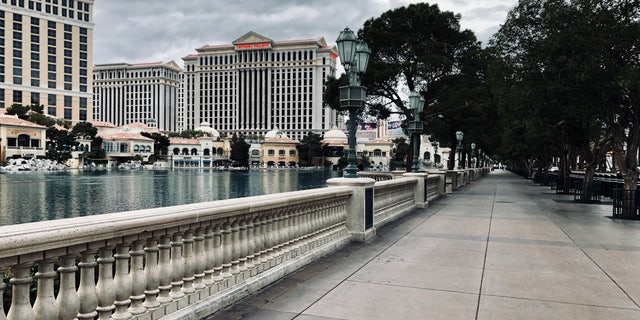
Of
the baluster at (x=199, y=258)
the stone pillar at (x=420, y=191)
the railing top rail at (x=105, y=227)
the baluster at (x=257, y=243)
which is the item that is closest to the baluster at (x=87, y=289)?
the railing top rail at (x=105, y=227)

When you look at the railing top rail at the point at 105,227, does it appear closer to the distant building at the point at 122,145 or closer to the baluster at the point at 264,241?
the baluster at the point at 264,241

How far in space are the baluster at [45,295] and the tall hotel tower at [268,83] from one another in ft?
593

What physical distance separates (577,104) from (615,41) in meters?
2.14

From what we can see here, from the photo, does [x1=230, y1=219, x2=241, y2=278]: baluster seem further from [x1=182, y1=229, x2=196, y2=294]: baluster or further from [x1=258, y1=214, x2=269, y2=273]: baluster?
[x1=182, y1=229, x2=196, y2=294]: baluster

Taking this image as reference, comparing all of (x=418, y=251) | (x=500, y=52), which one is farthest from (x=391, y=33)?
(x=418, y=251)

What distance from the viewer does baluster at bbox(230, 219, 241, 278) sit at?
18.1 ft

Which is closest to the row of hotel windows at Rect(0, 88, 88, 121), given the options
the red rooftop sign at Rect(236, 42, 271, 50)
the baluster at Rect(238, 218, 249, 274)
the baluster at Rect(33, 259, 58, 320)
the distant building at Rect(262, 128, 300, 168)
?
the distant building at Rect(262, 128, 300, 168)

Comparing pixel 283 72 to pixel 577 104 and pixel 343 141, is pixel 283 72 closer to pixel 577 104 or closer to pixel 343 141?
pixel 343 141

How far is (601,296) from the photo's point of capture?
5949 millimetres

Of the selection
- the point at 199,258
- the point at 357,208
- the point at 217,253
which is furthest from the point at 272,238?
the point at 357,208

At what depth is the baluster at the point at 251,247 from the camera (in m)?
5.84

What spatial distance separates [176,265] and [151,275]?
1.18 feet

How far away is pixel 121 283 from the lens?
3.88 meters

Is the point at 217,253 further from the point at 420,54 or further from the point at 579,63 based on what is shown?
the point at 420,54
